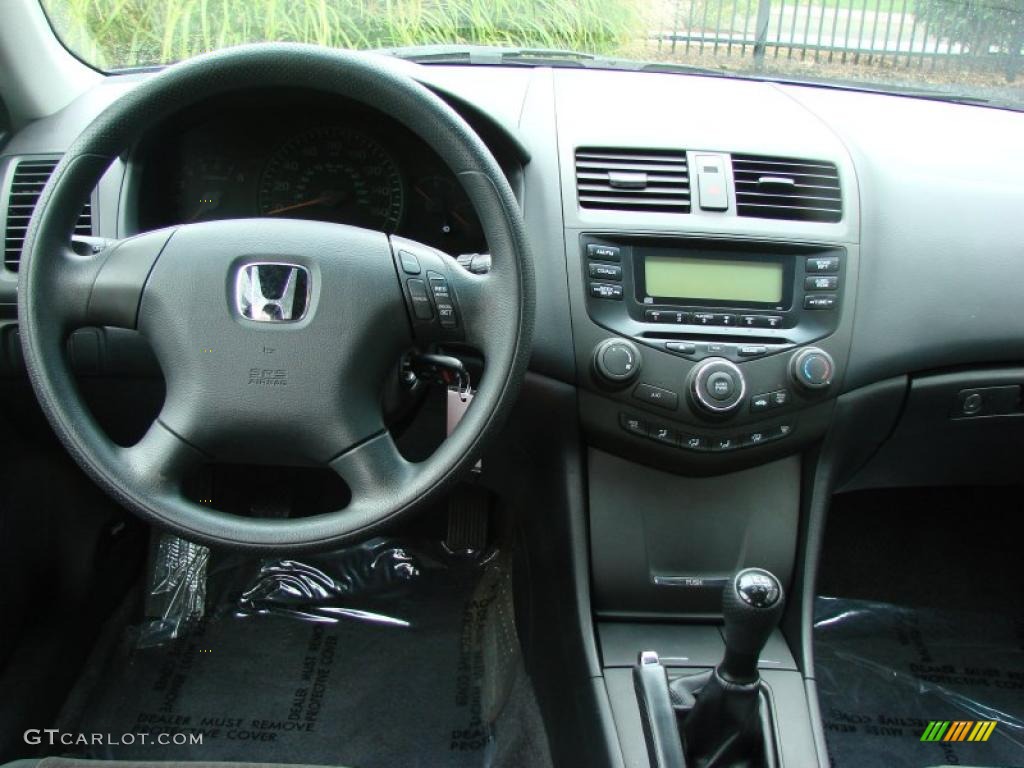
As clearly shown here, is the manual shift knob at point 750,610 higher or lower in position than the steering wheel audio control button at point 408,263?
lower

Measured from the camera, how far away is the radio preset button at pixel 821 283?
4.57ft

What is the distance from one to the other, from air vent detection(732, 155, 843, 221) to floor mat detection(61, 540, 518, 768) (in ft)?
3.29

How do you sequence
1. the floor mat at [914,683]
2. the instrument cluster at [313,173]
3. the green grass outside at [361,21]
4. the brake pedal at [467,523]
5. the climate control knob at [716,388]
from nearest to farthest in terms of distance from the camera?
the climate control knob at [716,388] < the instrument cluster at [313,173] < the green grass outside at [361,21] < the floor mat at [914,683] < the brake pedal at [467,523]

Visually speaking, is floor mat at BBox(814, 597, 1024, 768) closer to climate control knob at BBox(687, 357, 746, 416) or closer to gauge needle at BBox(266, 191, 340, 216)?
climate control knob at BBox(687, 357, 746, 416)

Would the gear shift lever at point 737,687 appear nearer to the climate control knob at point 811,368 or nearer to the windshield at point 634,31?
the climate control knob at point 811,368

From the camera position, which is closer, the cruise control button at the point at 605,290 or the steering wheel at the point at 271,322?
the steering wheel at the point at 271,322

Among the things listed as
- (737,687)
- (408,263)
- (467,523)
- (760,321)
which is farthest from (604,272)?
(467,523)

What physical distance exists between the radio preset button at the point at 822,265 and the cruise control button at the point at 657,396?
28 centimetres

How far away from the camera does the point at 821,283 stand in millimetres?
1396

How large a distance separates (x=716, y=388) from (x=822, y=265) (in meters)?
0.26

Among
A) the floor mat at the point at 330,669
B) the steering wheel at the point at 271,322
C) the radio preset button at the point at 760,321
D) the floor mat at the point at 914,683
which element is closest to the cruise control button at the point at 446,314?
the steering wheel at the point at 271,322

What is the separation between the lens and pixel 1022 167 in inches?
62.3

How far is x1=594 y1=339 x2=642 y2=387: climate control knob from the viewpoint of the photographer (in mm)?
1349

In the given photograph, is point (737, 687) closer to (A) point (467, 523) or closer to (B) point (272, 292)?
(B) point (272, 292)
